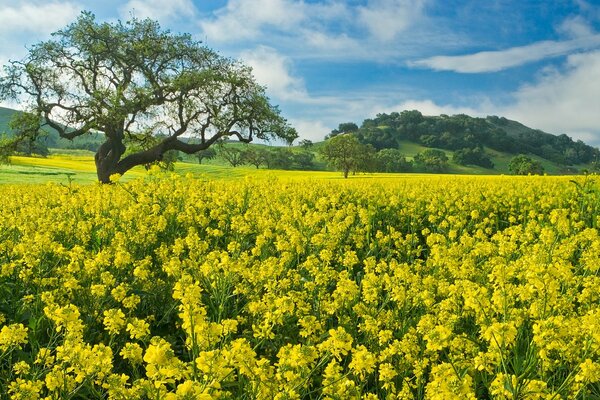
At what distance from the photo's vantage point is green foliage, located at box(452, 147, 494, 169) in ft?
438

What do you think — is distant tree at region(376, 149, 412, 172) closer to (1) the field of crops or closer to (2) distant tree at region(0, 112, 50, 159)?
(2) distant tree at region(0, 112, 50, 159)

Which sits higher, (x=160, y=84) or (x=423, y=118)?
(x=423, y=118)

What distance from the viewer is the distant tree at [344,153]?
85.4m

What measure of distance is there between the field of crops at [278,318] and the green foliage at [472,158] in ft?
433

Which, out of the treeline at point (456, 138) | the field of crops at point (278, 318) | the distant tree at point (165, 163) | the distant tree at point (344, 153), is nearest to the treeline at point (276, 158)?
the distant tree at point (344, 153)

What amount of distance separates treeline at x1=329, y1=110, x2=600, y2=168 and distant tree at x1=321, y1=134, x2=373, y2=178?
194 ft

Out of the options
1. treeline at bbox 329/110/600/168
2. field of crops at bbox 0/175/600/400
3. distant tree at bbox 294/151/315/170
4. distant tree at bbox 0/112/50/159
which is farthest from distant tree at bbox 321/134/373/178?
field of crops at bbox 0/175/600/400

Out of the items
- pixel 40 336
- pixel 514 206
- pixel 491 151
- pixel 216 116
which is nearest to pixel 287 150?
pixel 491 151

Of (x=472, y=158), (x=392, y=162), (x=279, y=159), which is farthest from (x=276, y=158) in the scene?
(x=472, y=158)

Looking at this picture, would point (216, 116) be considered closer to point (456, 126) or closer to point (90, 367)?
point (90, 367)

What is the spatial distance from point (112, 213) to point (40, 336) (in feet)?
12.0

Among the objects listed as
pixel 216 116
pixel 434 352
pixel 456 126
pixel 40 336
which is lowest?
pixel 40 336

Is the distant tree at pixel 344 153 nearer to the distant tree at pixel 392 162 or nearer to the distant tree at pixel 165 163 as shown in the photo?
the distant tree at pixel 392 162

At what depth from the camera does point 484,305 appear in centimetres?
359
